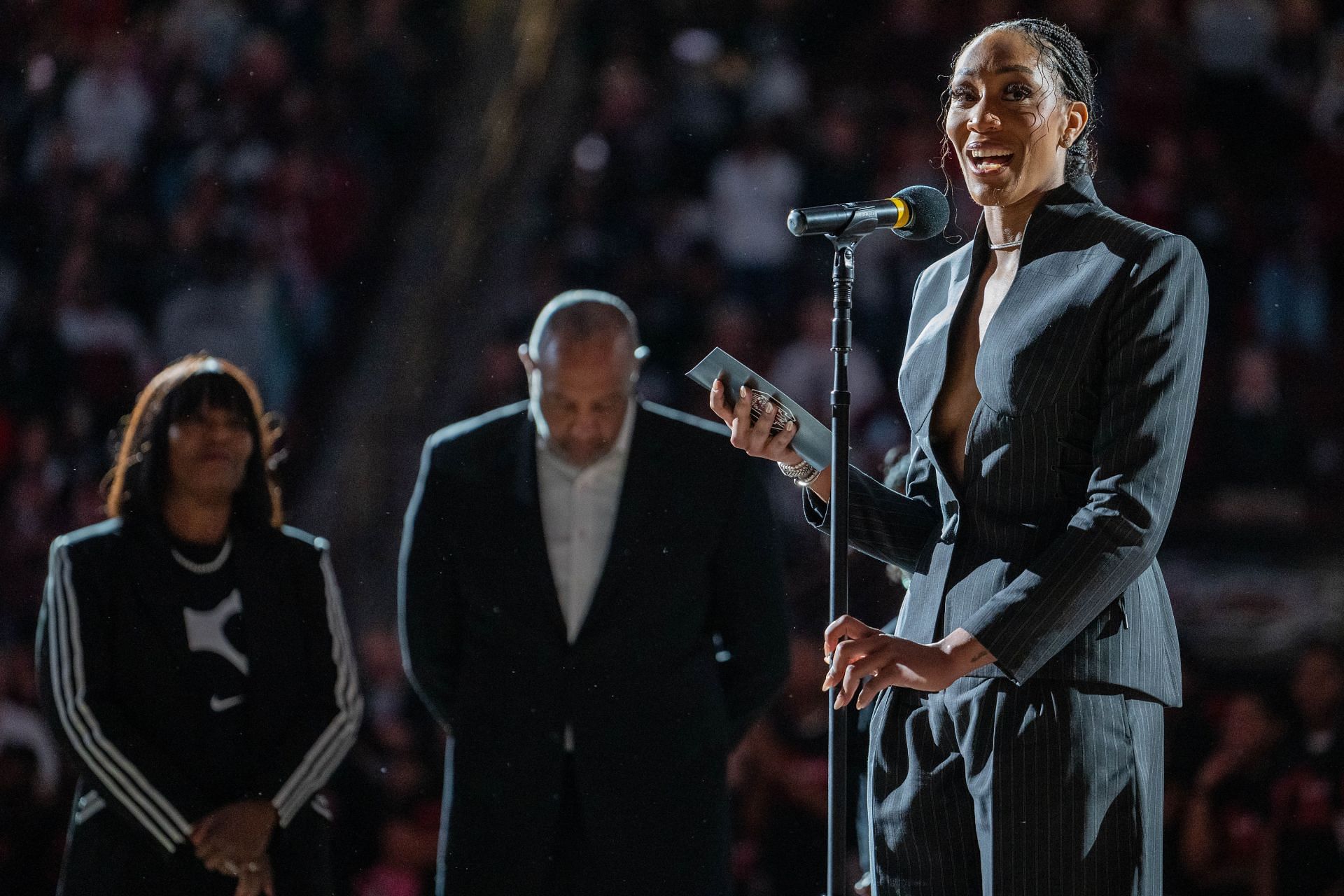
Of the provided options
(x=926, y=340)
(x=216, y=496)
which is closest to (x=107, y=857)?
(x=216, y=496)

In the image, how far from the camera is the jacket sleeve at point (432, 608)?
2947 mm

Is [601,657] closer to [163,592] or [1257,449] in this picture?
[163,592]

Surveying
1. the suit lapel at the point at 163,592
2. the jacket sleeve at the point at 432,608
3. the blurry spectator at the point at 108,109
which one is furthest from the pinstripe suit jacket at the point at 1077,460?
the blurry spectator at the point at 108,109

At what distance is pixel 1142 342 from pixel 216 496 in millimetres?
1980

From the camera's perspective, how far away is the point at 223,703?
9.55 feet

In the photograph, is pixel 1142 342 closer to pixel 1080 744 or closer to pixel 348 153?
pixel 1080 744

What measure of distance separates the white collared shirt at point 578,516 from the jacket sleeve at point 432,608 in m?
0.20

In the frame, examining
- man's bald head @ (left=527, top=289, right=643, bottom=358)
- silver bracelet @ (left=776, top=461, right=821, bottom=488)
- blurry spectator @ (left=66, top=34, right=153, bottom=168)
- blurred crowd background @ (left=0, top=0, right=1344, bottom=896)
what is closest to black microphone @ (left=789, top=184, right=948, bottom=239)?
→ silver bracelet @ (left=776, top=461, right=821, bottom=488)

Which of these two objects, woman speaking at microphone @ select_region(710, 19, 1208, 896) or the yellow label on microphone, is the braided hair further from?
the yellow label on microphone

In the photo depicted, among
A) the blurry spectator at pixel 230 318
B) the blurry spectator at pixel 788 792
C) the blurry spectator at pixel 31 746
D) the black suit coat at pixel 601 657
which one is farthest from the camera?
the blurry spectator at pixel 230 318

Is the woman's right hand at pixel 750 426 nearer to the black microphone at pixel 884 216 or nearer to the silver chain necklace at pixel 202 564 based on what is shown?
the black microphone at pixel 884 216

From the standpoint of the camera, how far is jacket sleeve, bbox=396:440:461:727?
116 inches

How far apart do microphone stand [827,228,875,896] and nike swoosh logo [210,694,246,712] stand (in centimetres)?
157

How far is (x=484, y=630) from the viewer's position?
2.92 meters
